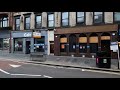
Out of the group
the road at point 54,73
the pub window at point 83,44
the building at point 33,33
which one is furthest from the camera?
the building at point 33,33

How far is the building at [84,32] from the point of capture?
34.1 meters

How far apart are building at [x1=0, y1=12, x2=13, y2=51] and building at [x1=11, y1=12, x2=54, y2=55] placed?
3.73 feet

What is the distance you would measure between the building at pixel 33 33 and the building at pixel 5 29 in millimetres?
1136

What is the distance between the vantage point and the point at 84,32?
37094 mm

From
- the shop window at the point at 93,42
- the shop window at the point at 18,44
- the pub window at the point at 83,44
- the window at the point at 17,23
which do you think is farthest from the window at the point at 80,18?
the window at the point at 17,23

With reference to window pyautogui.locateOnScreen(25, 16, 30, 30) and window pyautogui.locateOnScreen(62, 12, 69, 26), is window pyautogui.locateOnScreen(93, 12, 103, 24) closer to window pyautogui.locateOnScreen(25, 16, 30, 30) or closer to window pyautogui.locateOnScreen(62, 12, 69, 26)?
window pyautogui.locateOnScreen(62, 12, 69, 26)

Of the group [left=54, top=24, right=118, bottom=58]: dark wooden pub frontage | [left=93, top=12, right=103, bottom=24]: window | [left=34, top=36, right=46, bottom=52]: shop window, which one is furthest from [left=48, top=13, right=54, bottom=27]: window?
[left=93, top=12, right=103, bottom=24]: window

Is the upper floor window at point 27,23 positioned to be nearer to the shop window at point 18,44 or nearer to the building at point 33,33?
the building at point 33,33

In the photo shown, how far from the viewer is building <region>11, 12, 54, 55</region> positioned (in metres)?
42.0

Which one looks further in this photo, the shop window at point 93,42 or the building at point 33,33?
the building at point 33,33

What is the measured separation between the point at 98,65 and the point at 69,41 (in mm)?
14594

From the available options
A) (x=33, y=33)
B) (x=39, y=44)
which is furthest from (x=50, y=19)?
(x=39, y=44)
